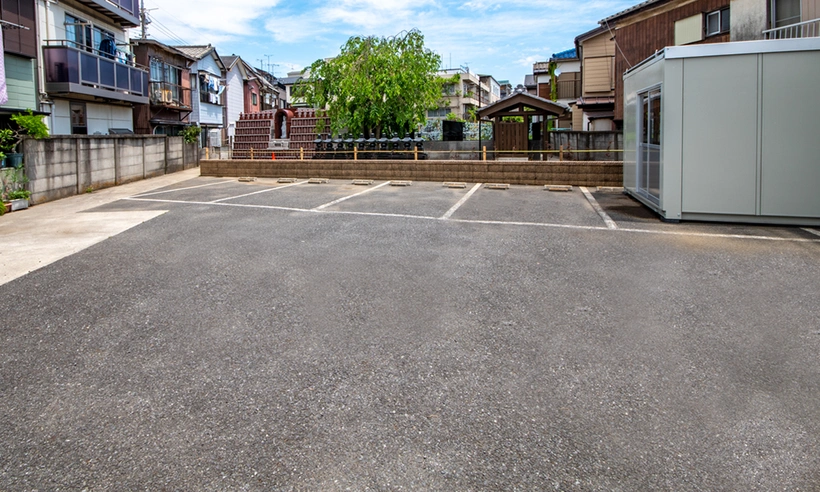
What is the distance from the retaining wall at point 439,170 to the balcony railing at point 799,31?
4973 millimetres

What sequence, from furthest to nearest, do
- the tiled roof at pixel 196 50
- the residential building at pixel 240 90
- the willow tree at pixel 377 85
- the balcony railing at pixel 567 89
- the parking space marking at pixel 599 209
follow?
the residential building at pixel 240 90
the balcony railing at pixel 567 89
the tiled roof at pixel 196 50
the willow tree at pixel 377 85
the parking space marking at pixel 599 209

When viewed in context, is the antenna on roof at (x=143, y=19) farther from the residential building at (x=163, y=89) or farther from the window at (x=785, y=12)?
the window at (x=785, y=12)

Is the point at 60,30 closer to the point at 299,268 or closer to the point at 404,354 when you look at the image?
the point at 299,268

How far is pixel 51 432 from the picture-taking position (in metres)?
3.39

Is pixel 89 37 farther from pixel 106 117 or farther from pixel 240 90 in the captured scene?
pixel 240 90

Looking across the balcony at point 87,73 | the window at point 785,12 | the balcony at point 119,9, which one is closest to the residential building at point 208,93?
the balcony at point 119,9

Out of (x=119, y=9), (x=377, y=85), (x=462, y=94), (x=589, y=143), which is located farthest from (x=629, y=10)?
(x=462, y=94)

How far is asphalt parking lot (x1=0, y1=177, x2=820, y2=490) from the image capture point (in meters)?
3.05

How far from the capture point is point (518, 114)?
22.1 m

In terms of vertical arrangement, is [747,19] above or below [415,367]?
above

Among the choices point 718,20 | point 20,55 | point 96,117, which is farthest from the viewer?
point 96,117

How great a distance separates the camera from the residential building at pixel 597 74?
90.9 ft

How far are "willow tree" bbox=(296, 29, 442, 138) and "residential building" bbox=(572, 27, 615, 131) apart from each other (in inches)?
320

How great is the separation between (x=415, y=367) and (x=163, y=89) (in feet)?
91.1
